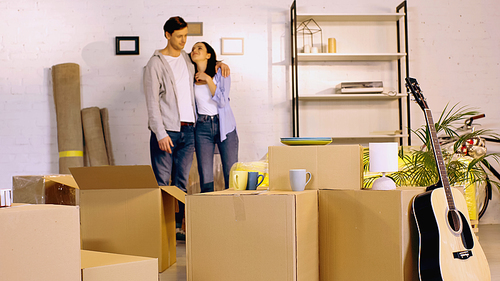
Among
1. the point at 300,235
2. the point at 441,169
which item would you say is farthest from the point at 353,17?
the point at 300,235

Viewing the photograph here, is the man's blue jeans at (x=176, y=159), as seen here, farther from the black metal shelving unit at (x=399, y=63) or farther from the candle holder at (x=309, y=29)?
the candle holder at (x=309, y=29)

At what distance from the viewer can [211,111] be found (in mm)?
3566

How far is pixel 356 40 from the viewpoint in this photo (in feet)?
12.8

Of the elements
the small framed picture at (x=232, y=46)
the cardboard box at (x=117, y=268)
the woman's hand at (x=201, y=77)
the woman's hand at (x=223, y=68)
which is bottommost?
the cardboard box at (x=117, y=268)

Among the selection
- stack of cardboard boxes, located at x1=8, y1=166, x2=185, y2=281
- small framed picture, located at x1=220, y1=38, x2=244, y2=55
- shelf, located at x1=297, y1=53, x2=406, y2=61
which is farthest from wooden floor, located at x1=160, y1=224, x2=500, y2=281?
small framed picture, located at x1=220, y1=38, x2=244, y2=55

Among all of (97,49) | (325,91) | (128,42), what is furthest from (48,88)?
(325,91)

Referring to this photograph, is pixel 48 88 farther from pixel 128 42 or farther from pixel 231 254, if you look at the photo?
pixel 231 254

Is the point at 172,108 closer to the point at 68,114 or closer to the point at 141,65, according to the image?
the point at 141,65

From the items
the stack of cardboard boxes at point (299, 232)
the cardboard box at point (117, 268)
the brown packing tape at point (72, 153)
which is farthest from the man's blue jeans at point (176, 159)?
the cardboard box at point (117, 268)

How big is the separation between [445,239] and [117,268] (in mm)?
1181

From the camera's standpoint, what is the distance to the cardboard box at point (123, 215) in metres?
2.12

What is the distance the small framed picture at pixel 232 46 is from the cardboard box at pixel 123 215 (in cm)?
205

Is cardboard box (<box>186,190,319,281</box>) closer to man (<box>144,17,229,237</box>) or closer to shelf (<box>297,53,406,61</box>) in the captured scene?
man (<box>144,17,229,237</box>)

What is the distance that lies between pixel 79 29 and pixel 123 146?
4.03 ft
